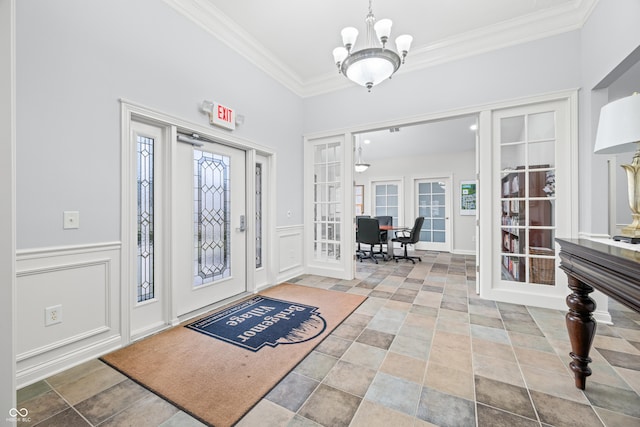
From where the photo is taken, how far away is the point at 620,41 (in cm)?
209

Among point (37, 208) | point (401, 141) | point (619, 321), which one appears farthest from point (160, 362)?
point (401, 141)

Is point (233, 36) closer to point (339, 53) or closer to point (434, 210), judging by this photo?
point (339, 53)

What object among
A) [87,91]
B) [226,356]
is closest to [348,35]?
[87,91]

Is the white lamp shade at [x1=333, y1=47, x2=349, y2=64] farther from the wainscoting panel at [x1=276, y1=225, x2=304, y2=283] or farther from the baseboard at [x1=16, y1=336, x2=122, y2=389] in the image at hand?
the baseboard at [x1=16, y1=336, x2=122, y2=389]

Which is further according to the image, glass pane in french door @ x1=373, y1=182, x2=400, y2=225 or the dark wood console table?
glass pane in french door @ x1=373, y1=182, x2=400, y2=225

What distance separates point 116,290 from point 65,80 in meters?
1.54

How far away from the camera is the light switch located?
5.98 ft

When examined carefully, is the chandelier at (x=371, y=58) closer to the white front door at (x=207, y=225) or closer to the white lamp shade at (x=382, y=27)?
the white lamp shade at (x=382, y=27)

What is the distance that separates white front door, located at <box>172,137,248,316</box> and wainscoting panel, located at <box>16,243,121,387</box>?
21.0 inches

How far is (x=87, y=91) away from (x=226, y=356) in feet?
7.19

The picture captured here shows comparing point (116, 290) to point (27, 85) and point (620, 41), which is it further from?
point (620, 41)

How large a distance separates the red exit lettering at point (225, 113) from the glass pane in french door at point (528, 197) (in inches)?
126

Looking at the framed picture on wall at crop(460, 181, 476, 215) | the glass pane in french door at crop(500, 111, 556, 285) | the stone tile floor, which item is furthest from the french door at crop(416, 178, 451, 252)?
the stone tile floor

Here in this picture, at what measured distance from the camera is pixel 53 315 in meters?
1.76
